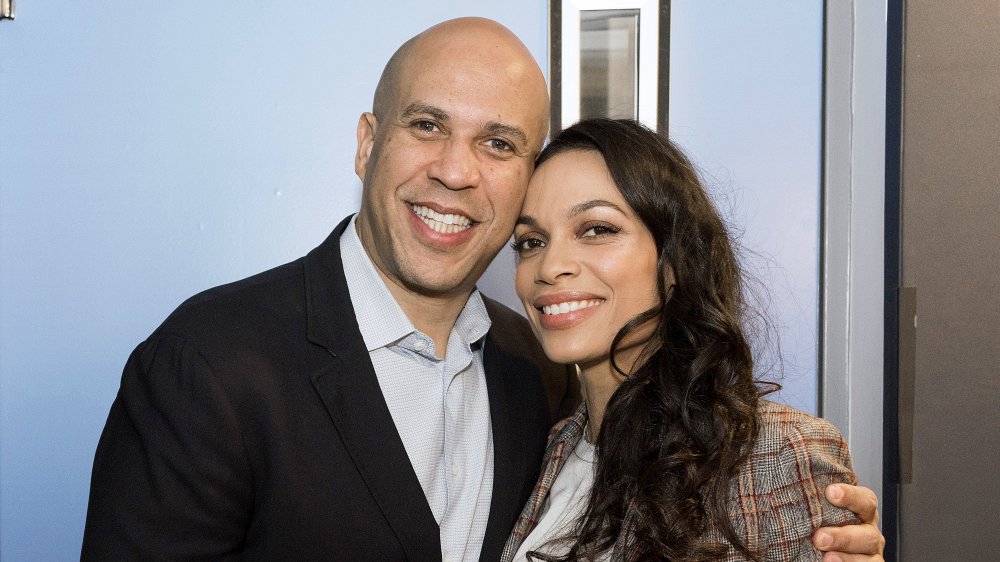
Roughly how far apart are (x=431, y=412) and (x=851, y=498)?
74 centimetres

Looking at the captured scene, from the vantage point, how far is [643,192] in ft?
5.61

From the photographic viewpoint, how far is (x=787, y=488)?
1.49 metres

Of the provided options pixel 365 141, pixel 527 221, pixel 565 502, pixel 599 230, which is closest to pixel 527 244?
pixel 527 221

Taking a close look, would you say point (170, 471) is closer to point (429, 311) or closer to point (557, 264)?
point (429, 311)

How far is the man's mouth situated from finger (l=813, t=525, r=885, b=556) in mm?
563

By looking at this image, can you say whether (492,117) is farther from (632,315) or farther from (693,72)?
(693,72)

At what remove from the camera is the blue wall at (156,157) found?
222 cm

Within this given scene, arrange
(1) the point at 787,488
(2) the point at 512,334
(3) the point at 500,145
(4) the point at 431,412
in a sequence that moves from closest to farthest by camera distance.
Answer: (1) the point at 787,488 → (4) the point at 431,412 → (3) the point at 500,145 → (2) the point at 512,334

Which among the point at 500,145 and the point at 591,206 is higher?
the point at 500,145

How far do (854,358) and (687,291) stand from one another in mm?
715

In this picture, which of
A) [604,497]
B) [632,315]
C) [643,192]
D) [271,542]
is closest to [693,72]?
[643,192]

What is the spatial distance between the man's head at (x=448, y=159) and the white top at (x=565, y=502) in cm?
42

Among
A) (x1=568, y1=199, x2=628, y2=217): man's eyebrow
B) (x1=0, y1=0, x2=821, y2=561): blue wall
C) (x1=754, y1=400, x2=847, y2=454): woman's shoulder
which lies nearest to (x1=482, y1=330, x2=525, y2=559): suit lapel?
(x1=568, y1=199, x2=628, y2=217): man's eyebrow

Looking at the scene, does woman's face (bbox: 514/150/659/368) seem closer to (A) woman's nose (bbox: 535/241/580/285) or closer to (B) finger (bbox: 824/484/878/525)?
(A) woman's nose (bbox: 535/241/580/285)
